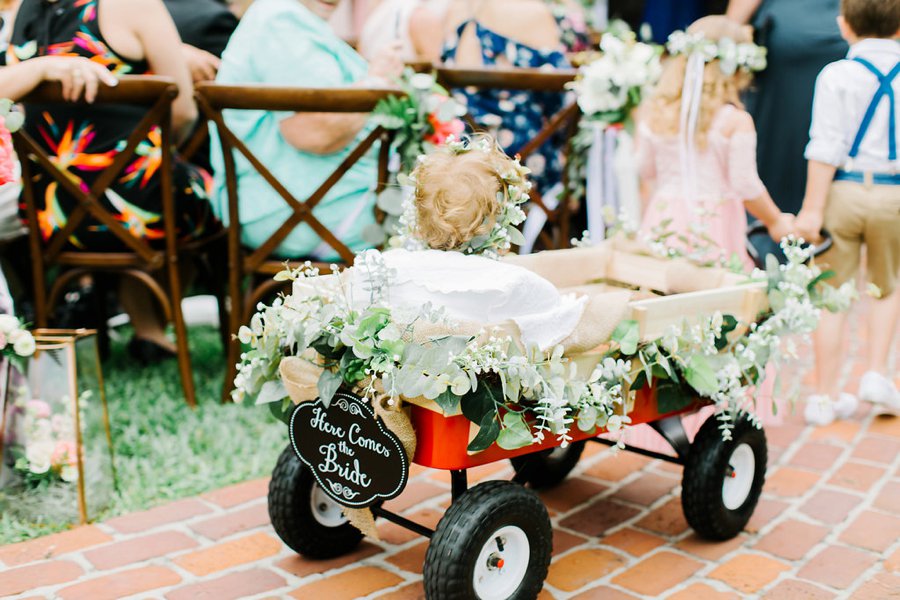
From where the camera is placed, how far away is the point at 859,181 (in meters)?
3.91

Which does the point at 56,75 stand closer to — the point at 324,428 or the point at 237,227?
the point at 237,227

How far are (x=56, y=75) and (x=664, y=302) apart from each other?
229 centimetres

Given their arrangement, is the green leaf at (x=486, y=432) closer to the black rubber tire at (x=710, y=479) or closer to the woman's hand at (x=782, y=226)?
the black rubber tire at (x=710, y=479)

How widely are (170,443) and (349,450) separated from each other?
4.61ft

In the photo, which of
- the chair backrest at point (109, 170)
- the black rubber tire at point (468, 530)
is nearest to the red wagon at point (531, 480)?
the black rubber tire at point (468, 530)

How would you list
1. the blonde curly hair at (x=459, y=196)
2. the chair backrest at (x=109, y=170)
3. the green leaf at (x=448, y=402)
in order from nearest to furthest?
the green leaf at (x=448, y=402) → the blonde curly hair at (x=459, y=196) → the chair backrest at (x=109, y=170)

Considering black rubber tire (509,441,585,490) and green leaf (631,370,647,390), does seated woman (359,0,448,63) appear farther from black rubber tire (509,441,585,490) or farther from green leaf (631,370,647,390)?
green leaf (631,370,647,390)

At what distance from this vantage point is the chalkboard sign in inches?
92.0

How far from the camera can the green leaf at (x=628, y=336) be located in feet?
8.18

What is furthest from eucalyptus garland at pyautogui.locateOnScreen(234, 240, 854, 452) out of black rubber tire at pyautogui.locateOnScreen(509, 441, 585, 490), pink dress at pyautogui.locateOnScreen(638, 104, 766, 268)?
pink dress at pyautogui.locateOnScreen(638, 104, 766, 268)

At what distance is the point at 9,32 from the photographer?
403cm

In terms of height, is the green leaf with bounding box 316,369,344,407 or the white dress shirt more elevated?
the white dress shirt

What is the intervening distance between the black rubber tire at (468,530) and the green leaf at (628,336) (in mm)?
458

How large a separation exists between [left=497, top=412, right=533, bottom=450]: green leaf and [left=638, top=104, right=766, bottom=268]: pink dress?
5.85 ft
